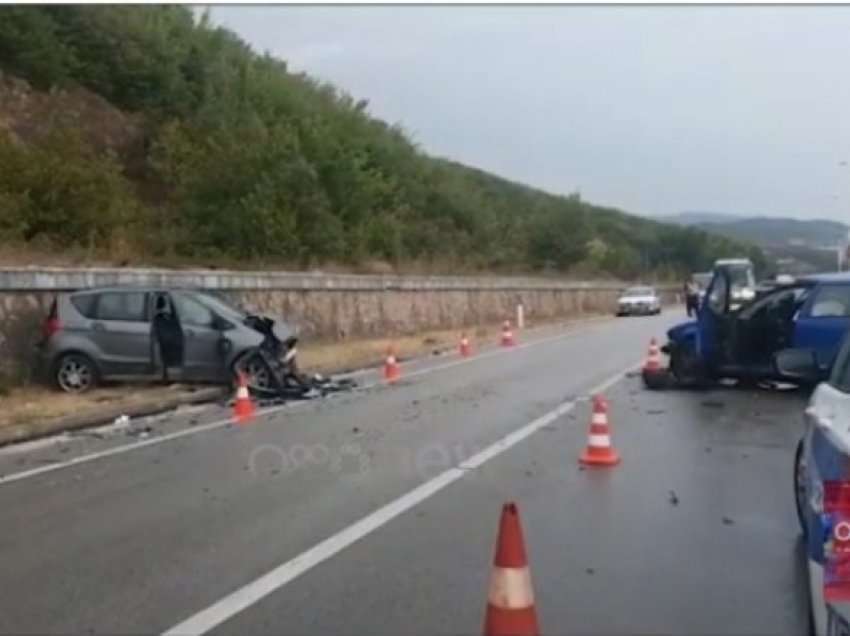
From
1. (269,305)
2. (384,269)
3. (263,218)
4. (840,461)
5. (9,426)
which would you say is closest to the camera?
(840,461)

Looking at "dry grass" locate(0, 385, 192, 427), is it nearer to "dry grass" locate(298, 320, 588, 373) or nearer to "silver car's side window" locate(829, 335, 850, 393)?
"dry grass" locate(298, 320, 588, 373)

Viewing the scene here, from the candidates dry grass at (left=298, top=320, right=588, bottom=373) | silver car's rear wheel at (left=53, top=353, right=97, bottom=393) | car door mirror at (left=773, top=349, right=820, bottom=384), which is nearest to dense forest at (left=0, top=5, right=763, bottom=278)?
dry grass at (left=298, top=320, right=588, bottom=373)

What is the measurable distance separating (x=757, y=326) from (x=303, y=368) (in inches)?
350

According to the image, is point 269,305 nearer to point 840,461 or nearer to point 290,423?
point 290,423

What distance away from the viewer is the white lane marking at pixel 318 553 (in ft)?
19.7

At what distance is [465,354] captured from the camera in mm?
28031

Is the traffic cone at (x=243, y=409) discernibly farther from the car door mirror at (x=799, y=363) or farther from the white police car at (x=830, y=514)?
the white police car at (x=830, y=514)

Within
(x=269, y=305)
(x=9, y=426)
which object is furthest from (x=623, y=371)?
(x=9, y=426)

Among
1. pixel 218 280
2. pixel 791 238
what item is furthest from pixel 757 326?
pixel 791 238

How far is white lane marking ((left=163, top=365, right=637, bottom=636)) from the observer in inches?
237

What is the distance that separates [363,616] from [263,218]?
98.6 feet

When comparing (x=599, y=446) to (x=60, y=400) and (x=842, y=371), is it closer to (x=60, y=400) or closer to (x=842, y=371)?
(x=842, y=371)

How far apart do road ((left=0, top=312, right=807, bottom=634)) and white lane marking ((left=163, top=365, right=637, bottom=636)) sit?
0.07 feet

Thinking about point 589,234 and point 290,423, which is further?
point 589,234
